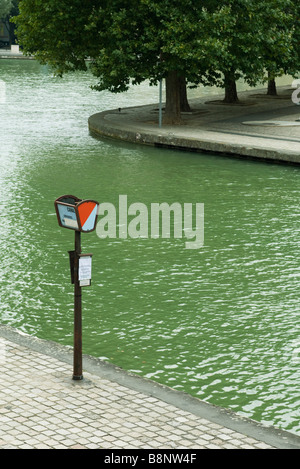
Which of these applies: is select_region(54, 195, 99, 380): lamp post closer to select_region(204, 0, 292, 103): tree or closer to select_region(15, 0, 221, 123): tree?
select_region(15, 0, 221, 123): tree

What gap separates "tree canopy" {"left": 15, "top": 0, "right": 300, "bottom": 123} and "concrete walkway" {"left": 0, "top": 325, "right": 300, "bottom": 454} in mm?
17034

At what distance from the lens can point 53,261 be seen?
1303cm

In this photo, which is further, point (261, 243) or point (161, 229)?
point (161, 229)

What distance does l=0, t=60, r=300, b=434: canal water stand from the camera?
900 cm

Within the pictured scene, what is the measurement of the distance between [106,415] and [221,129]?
19.3 meters

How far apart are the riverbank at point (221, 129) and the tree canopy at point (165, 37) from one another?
4.54 ft

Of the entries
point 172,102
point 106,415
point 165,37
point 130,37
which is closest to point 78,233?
point 106,415

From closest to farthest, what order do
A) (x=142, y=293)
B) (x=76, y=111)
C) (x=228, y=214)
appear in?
(x=142, y=293), (x=228, y=214), (x=76, y=111)

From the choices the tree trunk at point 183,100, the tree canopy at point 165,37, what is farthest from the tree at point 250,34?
the tree trunk at point 183,100

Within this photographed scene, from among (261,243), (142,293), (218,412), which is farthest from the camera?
(261,243)

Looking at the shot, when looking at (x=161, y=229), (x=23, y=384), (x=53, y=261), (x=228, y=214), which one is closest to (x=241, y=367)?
(x=23, y=384)

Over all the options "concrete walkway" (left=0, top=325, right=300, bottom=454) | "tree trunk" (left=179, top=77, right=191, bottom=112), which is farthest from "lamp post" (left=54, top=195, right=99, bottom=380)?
"tree trunk" (left=179, top=77, right=191, bottom=112)
